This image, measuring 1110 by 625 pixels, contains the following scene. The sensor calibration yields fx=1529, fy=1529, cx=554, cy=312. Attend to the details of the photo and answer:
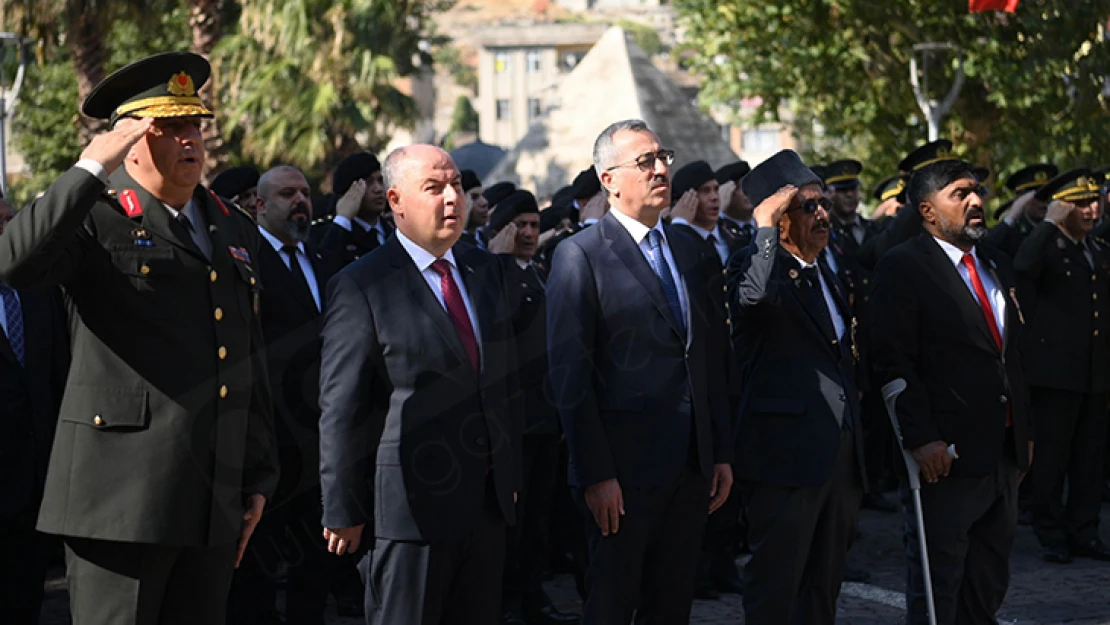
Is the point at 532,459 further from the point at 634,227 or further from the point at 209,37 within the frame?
the point at 209,37

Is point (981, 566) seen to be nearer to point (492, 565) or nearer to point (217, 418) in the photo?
point (492, 565)

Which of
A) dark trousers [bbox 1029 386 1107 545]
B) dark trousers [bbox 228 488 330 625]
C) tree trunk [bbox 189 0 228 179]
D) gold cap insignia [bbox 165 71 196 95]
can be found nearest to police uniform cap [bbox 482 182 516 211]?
dark trousers [bbox 1029 386 1107 545]

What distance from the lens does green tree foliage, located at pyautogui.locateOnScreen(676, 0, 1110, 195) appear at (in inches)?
893

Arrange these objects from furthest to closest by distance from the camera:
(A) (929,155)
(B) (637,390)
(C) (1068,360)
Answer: (C) (1068,360)
(A) (929,155)
(B) (637,390)

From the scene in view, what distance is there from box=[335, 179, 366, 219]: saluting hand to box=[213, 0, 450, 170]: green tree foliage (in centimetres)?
2090

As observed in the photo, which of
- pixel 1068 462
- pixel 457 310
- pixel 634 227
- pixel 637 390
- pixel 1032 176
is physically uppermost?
pixel 1032 176

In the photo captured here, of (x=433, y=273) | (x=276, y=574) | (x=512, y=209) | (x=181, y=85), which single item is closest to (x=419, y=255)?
(x=433, y=273)

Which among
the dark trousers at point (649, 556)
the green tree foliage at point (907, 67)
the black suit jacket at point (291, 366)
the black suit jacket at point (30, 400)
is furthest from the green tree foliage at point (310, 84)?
the dark trousers at point (649, 556)

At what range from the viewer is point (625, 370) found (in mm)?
5723

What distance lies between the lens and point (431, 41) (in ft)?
128

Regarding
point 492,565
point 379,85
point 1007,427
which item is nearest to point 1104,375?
point 1007,427

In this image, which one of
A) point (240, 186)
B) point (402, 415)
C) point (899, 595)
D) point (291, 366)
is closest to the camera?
point (402, 415)

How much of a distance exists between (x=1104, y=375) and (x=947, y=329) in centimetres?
378

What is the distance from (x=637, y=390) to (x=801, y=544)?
95cm
